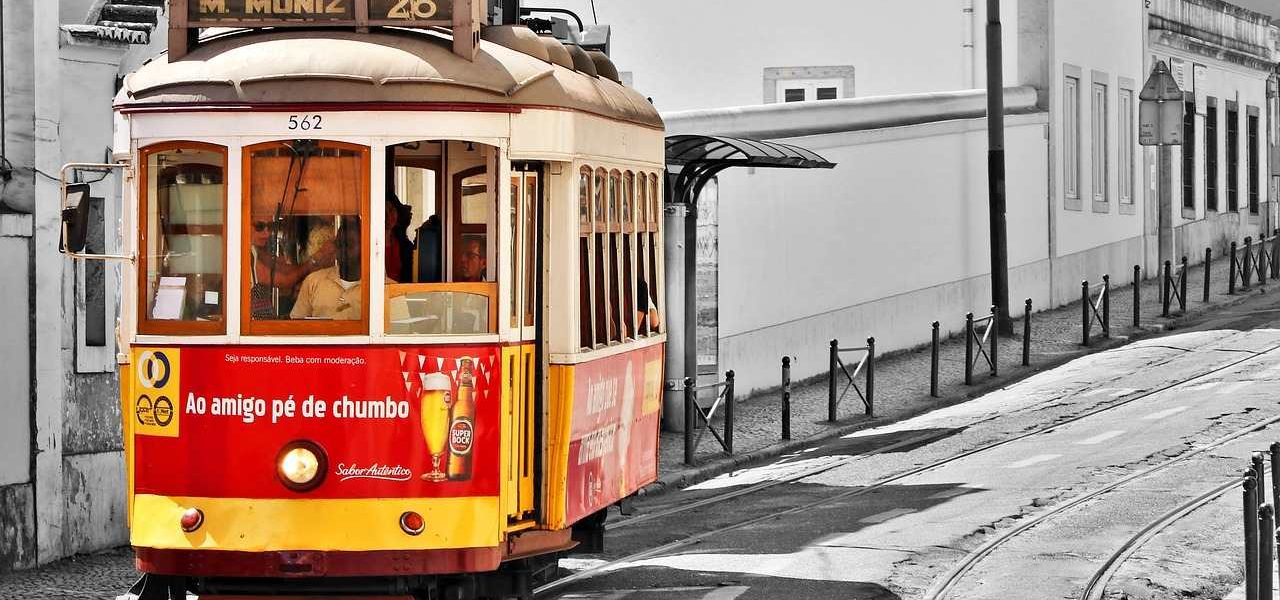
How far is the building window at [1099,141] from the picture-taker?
34.0 meters

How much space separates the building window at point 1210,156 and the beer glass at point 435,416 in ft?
113

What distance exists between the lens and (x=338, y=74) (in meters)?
8.65

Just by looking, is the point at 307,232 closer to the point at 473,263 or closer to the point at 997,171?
the point at 473,263

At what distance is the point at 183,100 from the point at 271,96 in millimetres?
445

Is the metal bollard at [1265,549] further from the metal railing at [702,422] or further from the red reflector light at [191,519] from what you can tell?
the metal railing at [702,422]

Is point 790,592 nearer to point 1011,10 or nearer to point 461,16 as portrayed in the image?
point 461,16

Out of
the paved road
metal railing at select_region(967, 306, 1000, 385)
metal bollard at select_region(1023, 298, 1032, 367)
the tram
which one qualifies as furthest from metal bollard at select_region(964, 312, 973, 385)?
the tram

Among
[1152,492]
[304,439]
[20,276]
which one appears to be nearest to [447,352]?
[304,439]

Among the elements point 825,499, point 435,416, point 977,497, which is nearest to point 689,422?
point 825,499

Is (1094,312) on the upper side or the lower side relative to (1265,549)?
upper

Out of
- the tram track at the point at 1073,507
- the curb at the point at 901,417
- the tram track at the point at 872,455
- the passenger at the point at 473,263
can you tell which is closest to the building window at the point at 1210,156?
the curb at the point at 901,417

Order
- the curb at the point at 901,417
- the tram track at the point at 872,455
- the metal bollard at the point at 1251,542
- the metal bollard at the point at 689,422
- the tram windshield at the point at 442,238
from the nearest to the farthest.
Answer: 1. the tram windshield at the point at 442,238
2. the metal bollard at the point at 1251,542
3. the tram track at the point at 872,455
4. the curb at the point at 901,417
5. the metal bollard at the point at 689,422

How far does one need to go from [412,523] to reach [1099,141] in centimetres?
2766

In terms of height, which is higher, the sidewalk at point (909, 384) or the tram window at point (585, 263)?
the tram window at point (585, 263)
